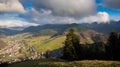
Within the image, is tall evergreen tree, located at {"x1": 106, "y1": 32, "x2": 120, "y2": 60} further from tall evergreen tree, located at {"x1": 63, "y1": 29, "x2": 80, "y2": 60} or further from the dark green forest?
tall evergreen tree, located at {"x1": 63, "y1": 29, "x2": 80, "y2": 60}

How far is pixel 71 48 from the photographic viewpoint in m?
91.6

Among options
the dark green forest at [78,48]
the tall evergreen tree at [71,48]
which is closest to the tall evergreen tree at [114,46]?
the dark green forest at [78,48]

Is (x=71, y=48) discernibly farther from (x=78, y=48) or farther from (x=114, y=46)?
(x=114, y=46)

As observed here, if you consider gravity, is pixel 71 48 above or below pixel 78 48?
above

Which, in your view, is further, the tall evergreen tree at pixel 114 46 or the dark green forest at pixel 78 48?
the tall evergreen tree at pixel 114 46

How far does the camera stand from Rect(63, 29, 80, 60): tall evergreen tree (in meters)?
90.1

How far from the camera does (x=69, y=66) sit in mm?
51531

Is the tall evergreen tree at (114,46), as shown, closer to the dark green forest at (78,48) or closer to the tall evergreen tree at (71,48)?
the dark green forest at (78,48)

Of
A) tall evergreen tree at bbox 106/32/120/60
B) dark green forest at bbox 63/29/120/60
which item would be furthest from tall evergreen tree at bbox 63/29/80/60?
tall evergreen tree at bbox 106/32/120/60

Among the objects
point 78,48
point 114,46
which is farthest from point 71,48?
point 114,46

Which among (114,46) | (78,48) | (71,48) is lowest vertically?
(78,48)

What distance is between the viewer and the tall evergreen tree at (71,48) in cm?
9012

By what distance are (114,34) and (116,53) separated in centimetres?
798

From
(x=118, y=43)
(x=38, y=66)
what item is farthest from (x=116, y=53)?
(x=38, y=66)
